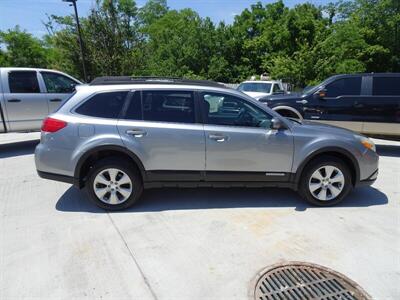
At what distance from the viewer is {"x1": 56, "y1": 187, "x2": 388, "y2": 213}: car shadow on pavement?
4129mm

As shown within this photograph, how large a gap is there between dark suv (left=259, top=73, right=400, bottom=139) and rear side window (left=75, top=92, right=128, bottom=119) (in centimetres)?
472

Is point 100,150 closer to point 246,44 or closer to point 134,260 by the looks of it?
point 134,260

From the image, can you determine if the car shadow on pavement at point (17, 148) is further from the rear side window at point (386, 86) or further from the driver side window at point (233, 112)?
the rear side window at point (386, 86)

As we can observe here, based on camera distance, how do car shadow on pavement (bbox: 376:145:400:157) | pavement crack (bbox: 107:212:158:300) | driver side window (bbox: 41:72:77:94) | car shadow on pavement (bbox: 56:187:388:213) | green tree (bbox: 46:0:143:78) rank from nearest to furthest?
pavement crack (bbox: 107:212:158:300), car shadow on pavement (bbox: 56:187:388:213), car shadow on pavement (bbox: 376:145:400:157), driver side window (bbox: 41:72:77:94), green tree (bbox: 46:0:143:78)

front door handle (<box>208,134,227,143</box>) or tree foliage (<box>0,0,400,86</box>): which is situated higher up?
tree foliage (<box>0,0,400,86</box>)

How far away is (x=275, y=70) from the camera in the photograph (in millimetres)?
20703

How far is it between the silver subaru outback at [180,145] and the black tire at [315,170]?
0.05ft

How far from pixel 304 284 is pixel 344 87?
18.2 ft

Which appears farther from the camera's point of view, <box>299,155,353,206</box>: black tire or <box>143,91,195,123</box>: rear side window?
<box>299,155,353,206</box>: black tire

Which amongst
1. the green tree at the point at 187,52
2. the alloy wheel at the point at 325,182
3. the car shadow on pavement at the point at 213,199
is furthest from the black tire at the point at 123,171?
the green tree at the point at 187,52

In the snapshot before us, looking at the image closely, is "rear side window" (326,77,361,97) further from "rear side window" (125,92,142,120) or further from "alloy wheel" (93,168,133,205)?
"alloy wheel" (93,168,133,205)

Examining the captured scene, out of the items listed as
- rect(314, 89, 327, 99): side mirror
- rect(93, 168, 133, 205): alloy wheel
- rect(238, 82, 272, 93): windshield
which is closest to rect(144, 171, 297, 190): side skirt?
rect(93, 168, 133, 205): alloy wheel

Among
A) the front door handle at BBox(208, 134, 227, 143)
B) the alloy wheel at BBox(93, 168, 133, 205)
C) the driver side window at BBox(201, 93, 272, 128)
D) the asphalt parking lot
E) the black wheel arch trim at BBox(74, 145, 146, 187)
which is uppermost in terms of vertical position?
the driver side window at BBox(201, 93, 272, 128)

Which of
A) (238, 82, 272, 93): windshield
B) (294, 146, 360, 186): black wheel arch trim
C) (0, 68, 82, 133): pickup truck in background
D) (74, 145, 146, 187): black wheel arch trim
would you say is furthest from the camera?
(238, 82, 272, 93): windshield
